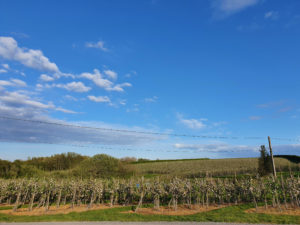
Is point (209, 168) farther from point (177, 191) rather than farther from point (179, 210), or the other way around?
point (179, 210)

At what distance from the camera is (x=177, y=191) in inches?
756

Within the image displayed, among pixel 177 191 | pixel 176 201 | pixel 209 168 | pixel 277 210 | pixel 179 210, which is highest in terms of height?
pixel 209 168

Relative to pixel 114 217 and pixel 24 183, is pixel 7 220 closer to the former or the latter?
pixel 114 217

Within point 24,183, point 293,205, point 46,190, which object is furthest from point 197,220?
point 24,183

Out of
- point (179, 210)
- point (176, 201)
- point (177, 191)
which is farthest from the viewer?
point (177, 191)

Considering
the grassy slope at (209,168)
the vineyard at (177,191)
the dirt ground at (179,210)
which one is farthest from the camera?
the grassy slope at (209,168)

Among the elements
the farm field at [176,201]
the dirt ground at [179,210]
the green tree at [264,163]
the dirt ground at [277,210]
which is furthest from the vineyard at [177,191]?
the green tree at [264,163]

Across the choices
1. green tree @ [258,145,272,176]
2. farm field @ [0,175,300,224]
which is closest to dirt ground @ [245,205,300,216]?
farm field @ [0,175,300,224]

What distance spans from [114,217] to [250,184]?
38.2ft

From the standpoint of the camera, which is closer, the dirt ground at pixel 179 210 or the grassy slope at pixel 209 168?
the dirt ground at pixel 179 210

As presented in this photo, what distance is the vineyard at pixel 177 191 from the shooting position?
18.2 meters

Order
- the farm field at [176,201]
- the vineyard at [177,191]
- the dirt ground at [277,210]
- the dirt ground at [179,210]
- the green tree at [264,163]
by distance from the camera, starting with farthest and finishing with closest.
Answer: the green tree at [264,163] → the vineyard at [177,191] → the dirt ground at [179,210] → the dirt ground at [277,210] → the farm field at [176,201]

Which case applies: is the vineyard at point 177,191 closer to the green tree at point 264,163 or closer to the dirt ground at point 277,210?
the dirt ground at point 277,210

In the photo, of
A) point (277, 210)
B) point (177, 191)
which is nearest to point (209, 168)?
point (177, 191)
